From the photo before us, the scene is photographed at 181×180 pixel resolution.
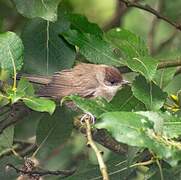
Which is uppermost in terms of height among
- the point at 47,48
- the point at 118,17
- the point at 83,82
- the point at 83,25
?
the point at 83,25

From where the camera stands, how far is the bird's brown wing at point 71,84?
4.14m

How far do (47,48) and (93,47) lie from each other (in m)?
0.29

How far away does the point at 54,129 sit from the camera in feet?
12.2

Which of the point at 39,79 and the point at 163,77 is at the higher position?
the point at 163,77

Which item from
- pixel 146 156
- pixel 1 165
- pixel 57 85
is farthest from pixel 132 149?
pixel 57 85

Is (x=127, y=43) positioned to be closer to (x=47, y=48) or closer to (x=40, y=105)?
(x=47, y=48)

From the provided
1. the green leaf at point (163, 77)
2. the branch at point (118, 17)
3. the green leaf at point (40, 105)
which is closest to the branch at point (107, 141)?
the green leaf at point (163, 77)

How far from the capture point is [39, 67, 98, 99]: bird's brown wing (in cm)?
414

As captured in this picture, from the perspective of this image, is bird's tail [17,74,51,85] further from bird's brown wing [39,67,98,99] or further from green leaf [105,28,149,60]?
green leaf [105,28,149,60]

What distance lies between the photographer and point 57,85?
4.19 m

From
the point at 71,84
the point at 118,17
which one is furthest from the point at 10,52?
the point at 118,17

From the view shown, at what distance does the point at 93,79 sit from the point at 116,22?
121 cm

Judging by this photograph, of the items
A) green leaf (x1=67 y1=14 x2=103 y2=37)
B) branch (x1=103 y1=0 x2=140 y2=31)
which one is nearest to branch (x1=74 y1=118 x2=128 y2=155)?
green leaf (x1=67 y1=14 x2=103 y2=37)

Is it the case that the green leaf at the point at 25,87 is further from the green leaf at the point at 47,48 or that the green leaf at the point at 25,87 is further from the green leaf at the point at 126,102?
the green leaf at the point at 47,48
